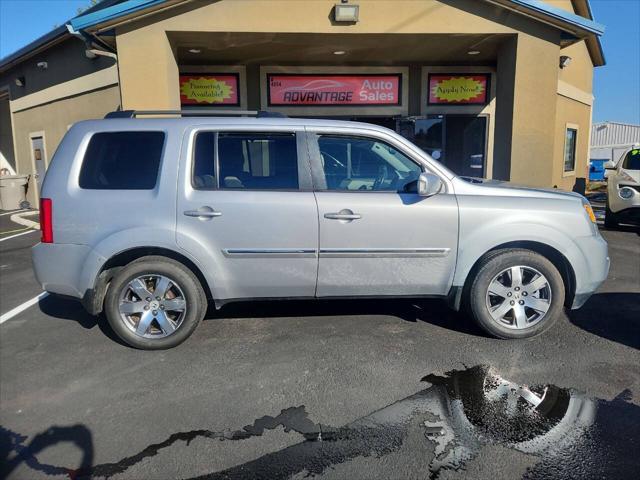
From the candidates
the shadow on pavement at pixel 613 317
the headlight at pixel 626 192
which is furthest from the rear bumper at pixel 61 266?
the headlight at pixel 626 192

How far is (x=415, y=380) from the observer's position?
11.9ft

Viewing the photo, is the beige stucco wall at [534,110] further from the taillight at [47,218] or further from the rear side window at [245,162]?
the taillight at [47,218]

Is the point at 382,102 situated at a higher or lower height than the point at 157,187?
higher

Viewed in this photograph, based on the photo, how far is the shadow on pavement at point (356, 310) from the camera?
16.0ft

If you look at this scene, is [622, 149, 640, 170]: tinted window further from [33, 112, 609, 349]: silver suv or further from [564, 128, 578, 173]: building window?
[33, 112, 609, 349]: silver suv

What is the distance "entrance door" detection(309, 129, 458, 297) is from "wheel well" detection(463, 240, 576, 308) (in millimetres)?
234

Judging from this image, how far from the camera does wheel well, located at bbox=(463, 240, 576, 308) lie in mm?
4281

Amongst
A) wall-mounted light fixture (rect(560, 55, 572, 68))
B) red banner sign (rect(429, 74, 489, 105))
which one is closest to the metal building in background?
wall-mounted light fixture (rect(560, 55, 572, 68))

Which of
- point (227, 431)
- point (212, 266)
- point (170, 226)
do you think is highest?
point (170, 226)

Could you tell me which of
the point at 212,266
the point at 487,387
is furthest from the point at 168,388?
the point at 487,387

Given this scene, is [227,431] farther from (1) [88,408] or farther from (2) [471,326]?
(2) [471,326]

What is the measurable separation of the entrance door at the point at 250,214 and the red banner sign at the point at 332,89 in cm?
837

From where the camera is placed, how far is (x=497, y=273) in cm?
421

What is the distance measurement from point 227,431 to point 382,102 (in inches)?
426
